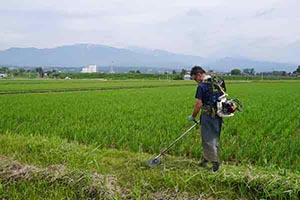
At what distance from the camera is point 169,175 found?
12.8 feet

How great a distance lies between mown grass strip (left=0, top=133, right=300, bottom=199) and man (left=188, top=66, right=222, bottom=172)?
27 cm

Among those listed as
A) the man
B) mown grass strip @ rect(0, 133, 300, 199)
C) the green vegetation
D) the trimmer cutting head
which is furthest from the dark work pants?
the green vegetation

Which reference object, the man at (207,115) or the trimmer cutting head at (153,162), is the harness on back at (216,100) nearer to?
the man at (207,115)

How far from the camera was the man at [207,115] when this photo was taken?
3.90 meters

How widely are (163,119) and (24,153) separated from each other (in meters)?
5.04

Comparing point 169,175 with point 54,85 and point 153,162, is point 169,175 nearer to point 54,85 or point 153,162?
point 153,162

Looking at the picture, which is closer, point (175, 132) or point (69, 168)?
point (69, 168)

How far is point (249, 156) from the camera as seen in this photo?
5.32 m

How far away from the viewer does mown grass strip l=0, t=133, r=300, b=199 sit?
3.45 meters

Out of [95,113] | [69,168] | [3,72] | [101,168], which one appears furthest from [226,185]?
[3,72]

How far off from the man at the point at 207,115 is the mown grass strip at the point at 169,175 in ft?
0.87

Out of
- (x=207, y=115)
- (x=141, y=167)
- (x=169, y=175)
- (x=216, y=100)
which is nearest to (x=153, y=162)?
(x=141, y=167)

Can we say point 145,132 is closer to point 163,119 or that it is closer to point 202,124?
point 163,119

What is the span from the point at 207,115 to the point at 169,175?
0.91 metres
